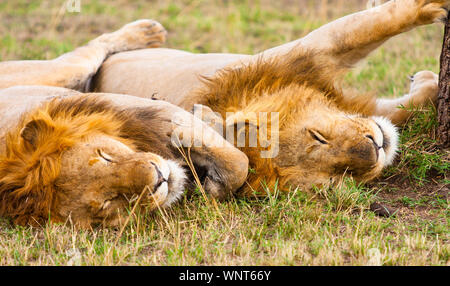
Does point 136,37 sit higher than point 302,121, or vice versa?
point 136,37

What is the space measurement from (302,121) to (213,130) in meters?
0.50

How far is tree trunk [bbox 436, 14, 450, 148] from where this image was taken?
3340 millimetres

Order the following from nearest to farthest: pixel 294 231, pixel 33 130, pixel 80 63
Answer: pixel 294 231, pixel 33 130, pixel 80 63

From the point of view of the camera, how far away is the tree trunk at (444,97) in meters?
3.34

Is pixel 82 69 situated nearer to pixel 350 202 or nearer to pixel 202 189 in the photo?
pixel 202 189

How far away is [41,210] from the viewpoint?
2.85 metres

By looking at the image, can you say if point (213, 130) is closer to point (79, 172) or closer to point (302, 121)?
point (302, 121)

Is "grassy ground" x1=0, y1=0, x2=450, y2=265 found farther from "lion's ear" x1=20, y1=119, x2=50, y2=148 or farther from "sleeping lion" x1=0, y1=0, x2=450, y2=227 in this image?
"lion's ear" x1=20, y1=119, x2=50, y2=148

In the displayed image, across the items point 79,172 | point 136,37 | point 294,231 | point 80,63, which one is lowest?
point 294,231

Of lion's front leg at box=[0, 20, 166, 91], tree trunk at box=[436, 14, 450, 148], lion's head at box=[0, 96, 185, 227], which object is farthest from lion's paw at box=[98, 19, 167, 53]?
tree trunk at box=[436, 14, 450, 148]

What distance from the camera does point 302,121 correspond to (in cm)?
326


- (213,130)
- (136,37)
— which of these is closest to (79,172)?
(213,130)

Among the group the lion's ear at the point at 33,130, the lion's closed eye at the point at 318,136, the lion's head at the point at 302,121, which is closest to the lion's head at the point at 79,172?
the lion's ear at the point at 33,130
